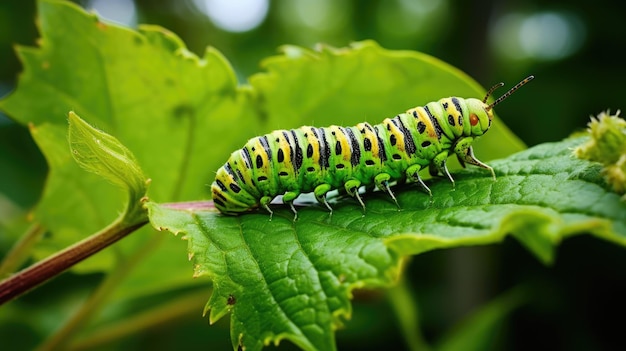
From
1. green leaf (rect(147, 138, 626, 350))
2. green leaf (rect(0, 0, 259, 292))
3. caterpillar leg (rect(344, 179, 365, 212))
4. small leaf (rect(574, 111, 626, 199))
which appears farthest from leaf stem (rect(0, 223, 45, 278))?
small leaf (rect(574, 111, 626, 199))

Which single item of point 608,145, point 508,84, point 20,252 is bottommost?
point 608,145

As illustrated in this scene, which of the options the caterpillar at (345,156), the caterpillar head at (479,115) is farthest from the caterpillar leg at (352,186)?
the caterpillar head at (479,115)

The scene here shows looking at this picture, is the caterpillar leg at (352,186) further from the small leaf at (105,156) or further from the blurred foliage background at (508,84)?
the blurred foliage background at (508,84)

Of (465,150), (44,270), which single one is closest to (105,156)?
(44,270)

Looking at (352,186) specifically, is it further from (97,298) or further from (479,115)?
(97,298)

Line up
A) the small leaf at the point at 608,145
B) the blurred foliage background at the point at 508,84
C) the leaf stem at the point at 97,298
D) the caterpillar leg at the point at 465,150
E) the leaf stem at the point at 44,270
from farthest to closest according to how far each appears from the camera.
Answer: the blurred foliage background at the point at 508,84
the leaf stem at the point at 97,298
the caterpillar leg at the point at 465,150
the leaf stem at the point at 44,270
the small leaf at the point at 608,145

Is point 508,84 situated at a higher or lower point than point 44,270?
higher

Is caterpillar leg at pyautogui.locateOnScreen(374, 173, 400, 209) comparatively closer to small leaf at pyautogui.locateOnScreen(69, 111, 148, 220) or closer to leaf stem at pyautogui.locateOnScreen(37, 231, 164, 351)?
small leaf at pyautogui.locateOnScreen(69, 111, 148, 220)
